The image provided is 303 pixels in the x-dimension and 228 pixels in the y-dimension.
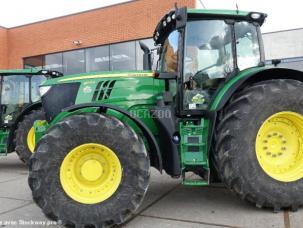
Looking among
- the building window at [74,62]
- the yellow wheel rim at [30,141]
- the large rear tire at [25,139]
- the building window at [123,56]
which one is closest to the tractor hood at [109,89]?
the large rear tire at [25,139]

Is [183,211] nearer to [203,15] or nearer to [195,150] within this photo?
[195,150]

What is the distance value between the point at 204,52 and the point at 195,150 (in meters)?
1.31

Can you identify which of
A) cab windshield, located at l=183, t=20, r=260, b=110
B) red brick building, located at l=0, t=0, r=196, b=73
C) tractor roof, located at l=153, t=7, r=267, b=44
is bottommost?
cab windshield, located at l=183, t=20, r=260, b=110

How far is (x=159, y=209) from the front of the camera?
4352mm

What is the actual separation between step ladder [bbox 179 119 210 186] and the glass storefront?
10.9 m

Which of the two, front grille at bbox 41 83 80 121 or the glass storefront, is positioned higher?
the glass storefront

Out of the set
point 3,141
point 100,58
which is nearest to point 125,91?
point 3,141

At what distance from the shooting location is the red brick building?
15.5m

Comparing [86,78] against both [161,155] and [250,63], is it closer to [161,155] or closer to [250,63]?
[161,155]

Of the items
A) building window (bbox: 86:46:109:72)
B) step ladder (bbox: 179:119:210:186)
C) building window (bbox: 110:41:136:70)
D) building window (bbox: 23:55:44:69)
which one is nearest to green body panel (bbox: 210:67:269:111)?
step ladder (bbox: 179:119:210:186)

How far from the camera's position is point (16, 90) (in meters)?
8.94

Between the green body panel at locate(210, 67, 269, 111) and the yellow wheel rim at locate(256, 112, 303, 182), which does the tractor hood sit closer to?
the green body panel at locate(210, 67, 269, 111)

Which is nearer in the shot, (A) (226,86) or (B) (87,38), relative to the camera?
(A) (226,86)

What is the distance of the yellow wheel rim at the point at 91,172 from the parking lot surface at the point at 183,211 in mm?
481
